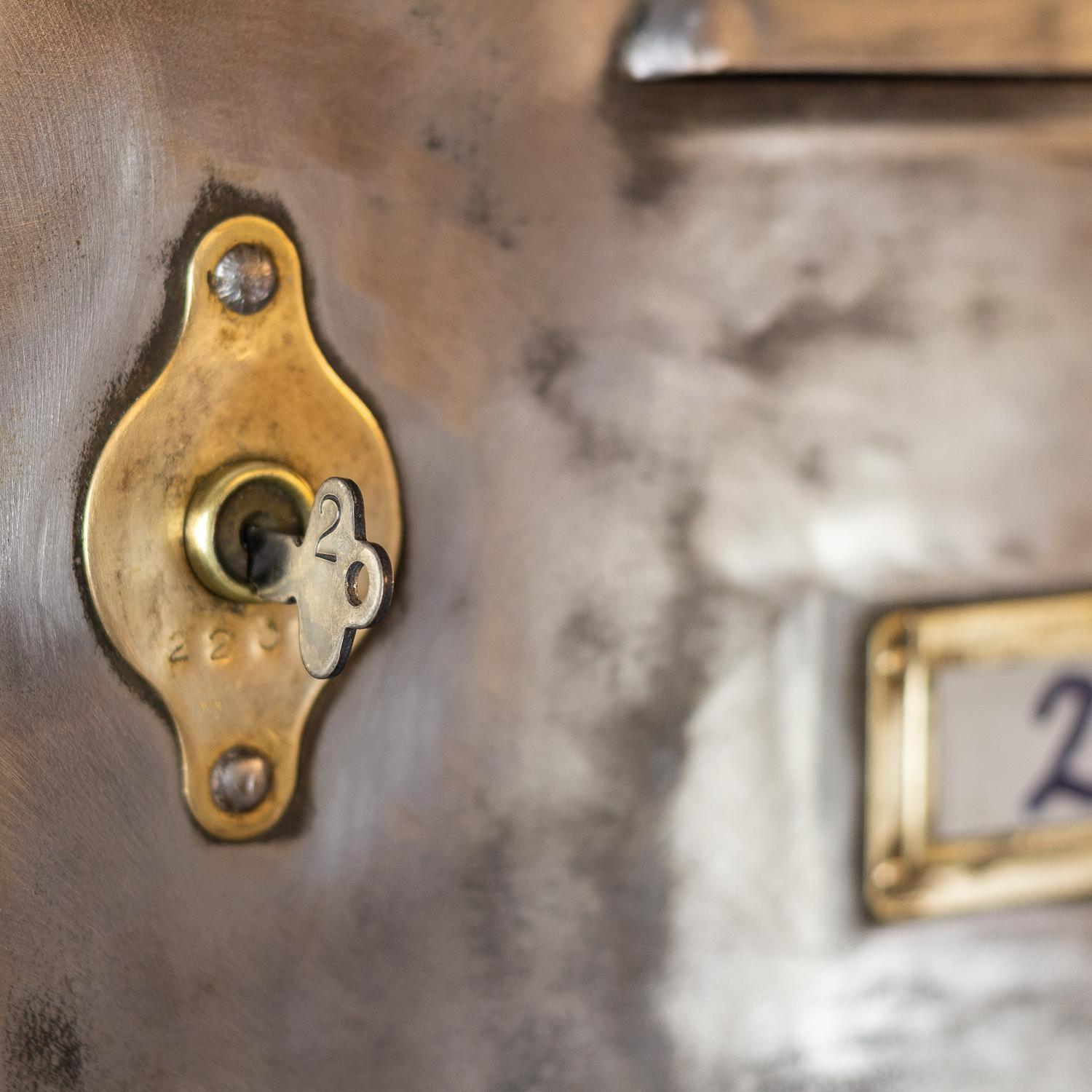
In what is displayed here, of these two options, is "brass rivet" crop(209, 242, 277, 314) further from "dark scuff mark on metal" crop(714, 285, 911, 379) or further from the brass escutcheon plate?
"dark scuff mark on metal" crop(714, 285, 911, 379)

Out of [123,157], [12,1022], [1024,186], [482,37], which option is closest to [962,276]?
[1024,186]

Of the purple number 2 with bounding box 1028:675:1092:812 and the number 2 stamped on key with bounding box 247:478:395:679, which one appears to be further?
the purple number 2 with bounding box 1028:675:1092:812

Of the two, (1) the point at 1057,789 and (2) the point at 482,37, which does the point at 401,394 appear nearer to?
(2) the point at 482,37

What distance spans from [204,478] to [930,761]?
1.07 ft

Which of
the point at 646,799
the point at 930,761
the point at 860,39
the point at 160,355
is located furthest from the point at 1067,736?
the point at 160,355

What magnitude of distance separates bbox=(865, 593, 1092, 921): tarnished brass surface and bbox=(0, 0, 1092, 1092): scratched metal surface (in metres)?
0.01

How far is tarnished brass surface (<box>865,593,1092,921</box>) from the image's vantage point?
53cm

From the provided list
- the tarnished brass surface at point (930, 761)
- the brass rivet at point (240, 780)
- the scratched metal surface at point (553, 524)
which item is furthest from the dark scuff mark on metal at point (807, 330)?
the brass rivet at point (240, 780)

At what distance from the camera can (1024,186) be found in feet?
1.73

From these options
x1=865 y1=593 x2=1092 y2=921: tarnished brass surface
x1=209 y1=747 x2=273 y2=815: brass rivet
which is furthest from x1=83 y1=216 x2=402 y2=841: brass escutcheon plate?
x1=865 y1=593 x2=1092 y2=921: tarnished brass surface

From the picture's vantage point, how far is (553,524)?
475 millimetres

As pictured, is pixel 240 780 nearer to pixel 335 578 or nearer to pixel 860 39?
pixel 335 578

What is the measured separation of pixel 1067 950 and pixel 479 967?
295 millimetres

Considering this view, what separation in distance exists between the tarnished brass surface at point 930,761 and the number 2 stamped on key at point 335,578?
248 mm
